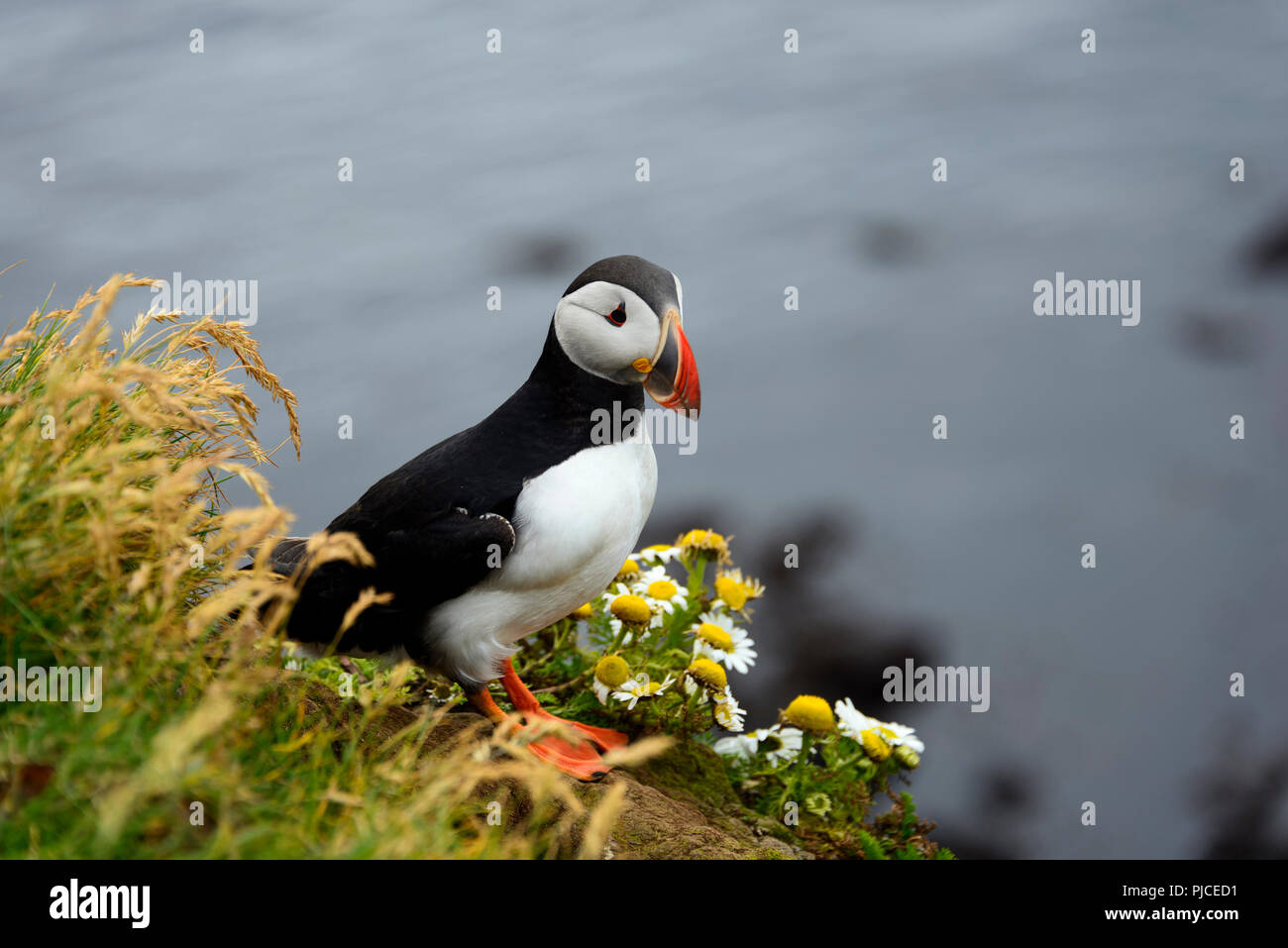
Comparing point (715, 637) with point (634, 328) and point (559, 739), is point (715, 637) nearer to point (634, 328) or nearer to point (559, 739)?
point (559, 739)

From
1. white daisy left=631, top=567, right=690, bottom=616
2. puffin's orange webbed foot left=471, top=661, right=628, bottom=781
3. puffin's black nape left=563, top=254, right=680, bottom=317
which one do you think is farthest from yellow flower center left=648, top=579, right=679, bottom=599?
puffin's black nape left=563, top=254, right=680, bottom=317

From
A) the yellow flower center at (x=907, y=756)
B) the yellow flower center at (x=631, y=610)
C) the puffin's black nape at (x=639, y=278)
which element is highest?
the puffin's black nape at (x=639, y=278)

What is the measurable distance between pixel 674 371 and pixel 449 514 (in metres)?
0.89

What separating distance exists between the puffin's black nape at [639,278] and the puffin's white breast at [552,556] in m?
0.54

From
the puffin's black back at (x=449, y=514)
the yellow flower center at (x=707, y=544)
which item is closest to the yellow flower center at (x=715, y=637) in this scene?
the yellow flower center at (x=707, y=544)

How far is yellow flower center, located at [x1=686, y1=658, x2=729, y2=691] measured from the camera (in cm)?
427

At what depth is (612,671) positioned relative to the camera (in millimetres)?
4258

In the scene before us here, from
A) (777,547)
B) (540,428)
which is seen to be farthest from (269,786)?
(777,547)

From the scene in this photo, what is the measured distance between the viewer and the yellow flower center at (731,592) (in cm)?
461

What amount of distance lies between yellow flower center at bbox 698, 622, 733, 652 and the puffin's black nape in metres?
1.35

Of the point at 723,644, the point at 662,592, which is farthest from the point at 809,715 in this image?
the point at 662,592

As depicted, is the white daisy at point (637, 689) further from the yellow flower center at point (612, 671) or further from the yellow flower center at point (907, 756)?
the yellow flower center at point (907, 756)
